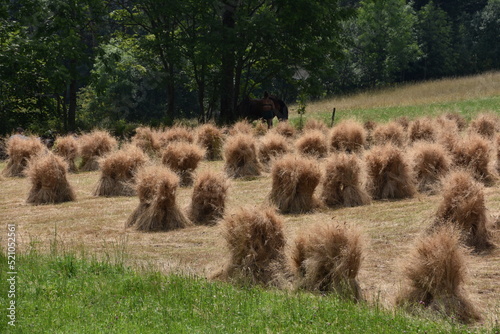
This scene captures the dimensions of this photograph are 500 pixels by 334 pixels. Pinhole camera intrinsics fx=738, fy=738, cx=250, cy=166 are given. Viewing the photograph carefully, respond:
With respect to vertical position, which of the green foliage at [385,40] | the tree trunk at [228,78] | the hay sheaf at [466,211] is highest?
the green foliage at [385,40]

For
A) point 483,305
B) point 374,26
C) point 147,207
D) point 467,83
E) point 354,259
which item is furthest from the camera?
point 374,26

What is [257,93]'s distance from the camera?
207 ft

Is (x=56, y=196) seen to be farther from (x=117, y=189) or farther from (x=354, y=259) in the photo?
(x=354, y=259)

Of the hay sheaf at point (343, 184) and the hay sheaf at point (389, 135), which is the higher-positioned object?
the hay sheaf at point (389, 135)

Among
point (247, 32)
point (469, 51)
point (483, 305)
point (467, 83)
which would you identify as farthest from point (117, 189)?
point (469, 51)

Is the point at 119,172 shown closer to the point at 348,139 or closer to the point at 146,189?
the point at 146,189

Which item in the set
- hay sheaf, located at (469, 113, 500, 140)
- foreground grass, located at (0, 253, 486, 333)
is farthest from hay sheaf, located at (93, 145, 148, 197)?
hay sheaf, located at (469, 113, 500, 140)

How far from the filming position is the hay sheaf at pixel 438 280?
6.38 m

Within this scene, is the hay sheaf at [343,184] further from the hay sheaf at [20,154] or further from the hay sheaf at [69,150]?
the hay sheaf at [20,154]

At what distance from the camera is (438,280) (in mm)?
6477

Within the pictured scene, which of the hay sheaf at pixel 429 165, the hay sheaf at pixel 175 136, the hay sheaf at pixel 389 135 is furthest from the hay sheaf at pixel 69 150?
the hay sheaf at pixel 429 165

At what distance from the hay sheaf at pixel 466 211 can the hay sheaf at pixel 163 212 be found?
3.83 meters

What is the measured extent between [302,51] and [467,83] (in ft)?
79.6

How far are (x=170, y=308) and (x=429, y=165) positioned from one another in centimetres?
692
